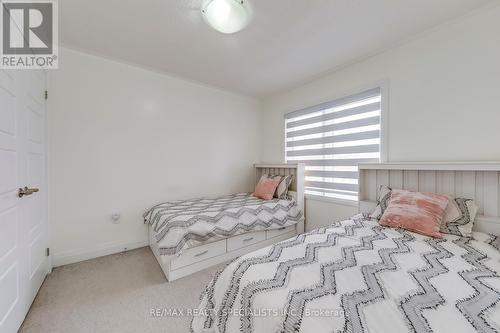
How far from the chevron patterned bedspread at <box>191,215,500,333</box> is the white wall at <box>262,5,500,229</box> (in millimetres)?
886

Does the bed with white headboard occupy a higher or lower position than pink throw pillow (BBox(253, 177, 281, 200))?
lower

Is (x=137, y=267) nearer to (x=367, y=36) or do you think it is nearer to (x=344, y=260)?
(x=344, y=260)

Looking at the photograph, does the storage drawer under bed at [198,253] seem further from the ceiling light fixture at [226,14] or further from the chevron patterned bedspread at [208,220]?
the ceiling light fixture at [226,14]

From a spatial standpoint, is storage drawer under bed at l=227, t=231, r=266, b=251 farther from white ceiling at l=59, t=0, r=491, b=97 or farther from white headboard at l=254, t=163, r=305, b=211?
white ceiling at l=59, t=0, r=491, b=97

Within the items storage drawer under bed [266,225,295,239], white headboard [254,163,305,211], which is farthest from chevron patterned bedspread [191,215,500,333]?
white headboard [254,163,305,211]

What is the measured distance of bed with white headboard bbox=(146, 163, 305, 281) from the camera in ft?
6.56

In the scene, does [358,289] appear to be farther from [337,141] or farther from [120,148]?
[120,148]

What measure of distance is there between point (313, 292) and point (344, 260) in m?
0.40

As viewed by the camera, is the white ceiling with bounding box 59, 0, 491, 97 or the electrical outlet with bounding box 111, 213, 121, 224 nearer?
the white ceiling with bounding box 59, 0, 491, 97

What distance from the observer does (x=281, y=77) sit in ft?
9.84

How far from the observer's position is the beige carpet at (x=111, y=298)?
1428 mm

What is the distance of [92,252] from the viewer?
240 centimetres

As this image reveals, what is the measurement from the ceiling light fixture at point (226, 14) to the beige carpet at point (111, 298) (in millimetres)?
2355

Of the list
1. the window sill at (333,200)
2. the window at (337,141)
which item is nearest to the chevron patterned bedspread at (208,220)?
the window sill at (333,200)
